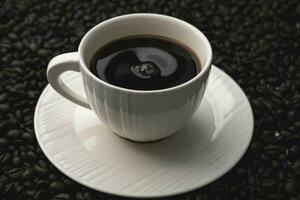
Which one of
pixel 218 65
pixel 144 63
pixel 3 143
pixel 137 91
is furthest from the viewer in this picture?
pixel 218 65

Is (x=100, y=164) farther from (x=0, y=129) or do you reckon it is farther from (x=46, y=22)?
(x=46, y=22)

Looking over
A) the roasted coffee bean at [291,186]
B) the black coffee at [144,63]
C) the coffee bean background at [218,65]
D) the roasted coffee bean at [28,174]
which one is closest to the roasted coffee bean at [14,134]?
the coffee bean background at [218,65]

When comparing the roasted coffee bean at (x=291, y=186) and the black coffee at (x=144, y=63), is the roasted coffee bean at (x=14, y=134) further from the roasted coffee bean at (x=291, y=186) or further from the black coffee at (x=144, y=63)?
the roasted coffee bean at (x=291, y=186)

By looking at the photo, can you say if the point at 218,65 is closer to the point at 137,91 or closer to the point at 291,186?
the point at 291,186

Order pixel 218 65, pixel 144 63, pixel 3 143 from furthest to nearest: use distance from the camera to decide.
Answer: pixel 218 65 < pixel 3 143 < pixel 144 63

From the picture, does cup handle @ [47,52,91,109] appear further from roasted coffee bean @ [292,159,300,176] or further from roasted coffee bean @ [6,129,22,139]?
roasted coffee bean @ [292,159,300,176]

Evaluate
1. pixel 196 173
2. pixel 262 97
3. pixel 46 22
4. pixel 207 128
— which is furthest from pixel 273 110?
pixel 46 22

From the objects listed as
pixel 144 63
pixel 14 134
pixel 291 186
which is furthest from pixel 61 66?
pixel 291 186
